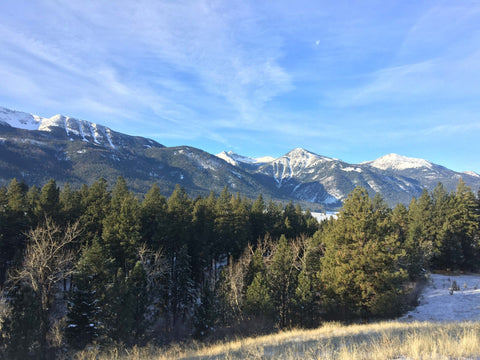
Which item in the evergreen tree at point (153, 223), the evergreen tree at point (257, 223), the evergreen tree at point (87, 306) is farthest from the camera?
the evergreen tree at point (257, 223)

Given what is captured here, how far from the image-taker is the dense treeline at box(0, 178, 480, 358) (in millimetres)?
21969

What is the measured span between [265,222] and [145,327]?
2938cm

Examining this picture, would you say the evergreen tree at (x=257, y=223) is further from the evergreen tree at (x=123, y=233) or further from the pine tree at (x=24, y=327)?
the pine tree at (x=24, y=327)

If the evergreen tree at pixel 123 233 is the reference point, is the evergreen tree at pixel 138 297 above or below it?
below

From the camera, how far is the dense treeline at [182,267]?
22.0m

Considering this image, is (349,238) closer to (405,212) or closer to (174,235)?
(174,235)

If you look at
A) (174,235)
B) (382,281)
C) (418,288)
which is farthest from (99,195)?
(418,288)

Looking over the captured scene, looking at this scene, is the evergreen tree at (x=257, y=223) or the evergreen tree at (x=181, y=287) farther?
the evergreen tree at (x=257, y=223)

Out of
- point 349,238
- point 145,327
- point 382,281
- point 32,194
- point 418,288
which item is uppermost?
point 32,194

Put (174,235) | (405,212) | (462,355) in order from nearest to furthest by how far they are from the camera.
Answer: (462,355)
(174,235)
(405,212)

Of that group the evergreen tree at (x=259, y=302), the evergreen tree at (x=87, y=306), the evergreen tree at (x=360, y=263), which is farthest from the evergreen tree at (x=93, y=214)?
the evergreen tree at (x=360, y=263)

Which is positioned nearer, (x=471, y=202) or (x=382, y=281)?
(x=382, y=281)

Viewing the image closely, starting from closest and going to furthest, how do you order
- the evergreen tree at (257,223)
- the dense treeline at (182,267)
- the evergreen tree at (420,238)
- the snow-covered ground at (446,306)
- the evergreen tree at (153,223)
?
1. the snow-covered ground at (446,306)
2. the dense treeline at (182,267)
3. the evergreen tree at (420,238)
4. the evergreen tree at (153,223)
5. the evergreen tree at (257,223)

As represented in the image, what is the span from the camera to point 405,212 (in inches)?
2228
